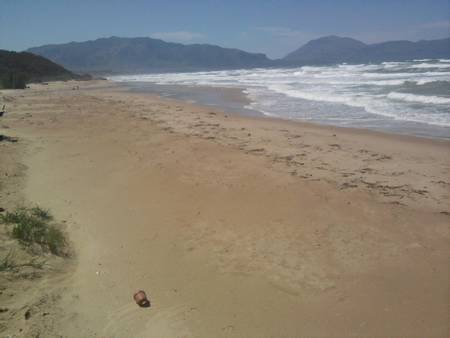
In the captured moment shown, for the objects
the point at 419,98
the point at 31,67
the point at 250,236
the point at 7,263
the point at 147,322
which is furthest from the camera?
the point at 31,67

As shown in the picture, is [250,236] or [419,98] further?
[419,98]

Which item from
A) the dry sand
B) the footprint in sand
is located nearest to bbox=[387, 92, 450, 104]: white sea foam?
the dry sand

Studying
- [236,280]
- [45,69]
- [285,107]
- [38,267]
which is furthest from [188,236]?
[45,69]

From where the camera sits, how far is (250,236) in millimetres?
4516

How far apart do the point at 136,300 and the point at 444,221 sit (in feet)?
13.0

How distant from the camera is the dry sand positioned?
310 cm

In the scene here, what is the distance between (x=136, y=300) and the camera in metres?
3.26

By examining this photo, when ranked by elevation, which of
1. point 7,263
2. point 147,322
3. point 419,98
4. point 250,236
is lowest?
point 147,322

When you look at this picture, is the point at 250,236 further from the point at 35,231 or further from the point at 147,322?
the point at 35,231

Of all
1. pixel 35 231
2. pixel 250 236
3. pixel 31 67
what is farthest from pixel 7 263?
pixel 31 67

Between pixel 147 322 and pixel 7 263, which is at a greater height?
pixel 7 263

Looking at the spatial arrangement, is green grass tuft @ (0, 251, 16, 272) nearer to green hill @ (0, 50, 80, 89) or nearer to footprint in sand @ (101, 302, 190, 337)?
footprint in sand @ (101, 302, 190, 337)

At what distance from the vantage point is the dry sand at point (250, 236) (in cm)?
310

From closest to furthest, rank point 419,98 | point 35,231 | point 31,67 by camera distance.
A: point 35,231 → point 419,98 → point 31,67
